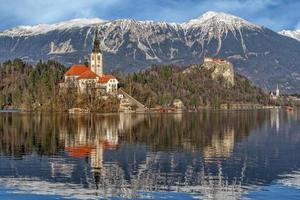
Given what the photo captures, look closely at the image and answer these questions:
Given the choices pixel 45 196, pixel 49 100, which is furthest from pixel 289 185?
pixel 49 100

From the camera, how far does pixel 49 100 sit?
601ft

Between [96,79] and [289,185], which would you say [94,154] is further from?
[96,79]

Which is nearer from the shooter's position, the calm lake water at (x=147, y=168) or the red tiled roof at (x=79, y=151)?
the calm lake water at (x=147, y=168)

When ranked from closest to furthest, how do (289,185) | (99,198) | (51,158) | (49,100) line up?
(99,198), (289,185), (51,158), (49,100)

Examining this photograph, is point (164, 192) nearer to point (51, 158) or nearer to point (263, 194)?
point (263, 194)

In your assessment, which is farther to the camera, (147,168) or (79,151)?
(79,151)

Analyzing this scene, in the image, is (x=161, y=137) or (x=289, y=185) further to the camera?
(x=161, y=137)

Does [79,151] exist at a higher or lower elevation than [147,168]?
higher

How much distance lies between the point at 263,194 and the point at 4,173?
1883 cm

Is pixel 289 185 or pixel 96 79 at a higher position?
pixel 96 79

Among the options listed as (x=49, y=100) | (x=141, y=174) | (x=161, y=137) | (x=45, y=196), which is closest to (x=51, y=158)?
(x=141, y=174)

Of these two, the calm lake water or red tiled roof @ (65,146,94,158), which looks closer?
the calm lake water

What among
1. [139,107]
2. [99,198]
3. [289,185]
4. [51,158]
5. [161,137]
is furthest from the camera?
[139,107]

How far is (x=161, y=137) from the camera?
7538cm
